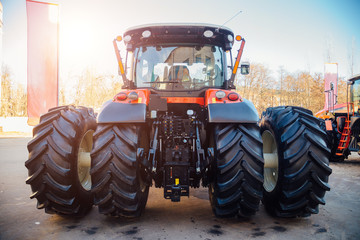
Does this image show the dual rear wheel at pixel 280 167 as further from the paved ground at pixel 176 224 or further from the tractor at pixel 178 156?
the paved ground at pixel 176 224

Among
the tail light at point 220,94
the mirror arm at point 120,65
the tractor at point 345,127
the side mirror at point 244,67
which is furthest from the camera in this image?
the tractor at point 345,127

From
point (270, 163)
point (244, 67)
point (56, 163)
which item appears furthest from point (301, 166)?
point (56, 163)

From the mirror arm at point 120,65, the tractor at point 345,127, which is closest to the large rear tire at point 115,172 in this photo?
the mirror arm at point 120,65

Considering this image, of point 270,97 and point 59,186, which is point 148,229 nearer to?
point 59,186

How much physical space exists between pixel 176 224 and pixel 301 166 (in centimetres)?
163

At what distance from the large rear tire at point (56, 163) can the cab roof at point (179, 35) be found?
1.48 metres

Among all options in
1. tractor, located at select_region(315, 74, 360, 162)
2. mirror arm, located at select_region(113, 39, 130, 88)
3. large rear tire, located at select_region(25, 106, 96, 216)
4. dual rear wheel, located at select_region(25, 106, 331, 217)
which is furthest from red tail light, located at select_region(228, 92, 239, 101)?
tractor, located at select_region(315, 74, 360, 162)

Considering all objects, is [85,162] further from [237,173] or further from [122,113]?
[237,173]

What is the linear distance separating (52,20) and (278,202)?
29.8ft

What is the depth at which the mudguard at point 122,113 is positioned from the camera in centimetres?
332

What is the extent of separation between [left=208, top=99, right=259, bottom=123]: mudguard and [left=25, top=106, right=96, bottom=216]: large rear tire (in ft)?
5.46

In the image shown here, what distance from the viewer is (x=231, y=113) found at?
3.36 meters

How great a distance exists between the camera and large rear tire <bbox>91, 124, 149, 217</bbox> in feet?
10.5

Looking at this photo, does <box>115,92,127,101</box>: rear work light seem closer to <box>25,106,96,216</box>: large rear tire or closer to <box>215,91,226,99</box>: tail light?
<box>25,106,96,216</box>: large rear tire
